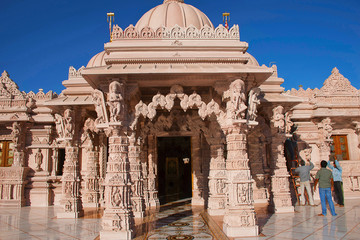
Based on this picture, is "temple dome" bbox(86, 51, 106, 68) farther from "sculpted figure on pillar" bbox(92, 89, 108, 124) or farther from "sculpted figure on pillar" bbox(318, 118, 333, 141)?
"sculpted figure on pillar" bbox(318, 118, 333, 141)

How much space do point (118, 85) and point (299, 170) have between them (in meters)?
7.02

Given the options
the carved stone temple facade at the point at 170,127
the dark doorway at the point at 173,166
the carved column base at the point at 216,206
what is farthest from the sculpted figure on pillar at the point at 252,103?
the dark doorway at the point at 173,166

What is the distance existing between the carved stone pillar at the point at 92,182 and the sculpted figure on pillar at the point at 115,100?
551 centimetres

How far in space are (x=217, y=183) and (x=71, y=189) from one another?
473 centimetres

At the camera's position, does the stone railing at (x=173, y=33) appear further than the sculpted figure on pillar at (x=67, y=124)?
No

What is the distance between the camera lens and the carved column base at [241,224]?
241 inches

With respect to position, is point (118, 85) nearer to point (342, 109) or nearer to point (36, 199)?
point (36, 199)

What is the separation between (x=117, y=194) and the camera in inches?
245

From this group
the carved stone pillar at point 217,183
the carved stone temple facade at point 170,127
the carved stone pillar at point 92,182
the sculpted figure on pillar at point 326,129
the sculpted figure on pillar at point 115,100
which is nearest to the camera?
the sculpted figure on pillar at point 115,100

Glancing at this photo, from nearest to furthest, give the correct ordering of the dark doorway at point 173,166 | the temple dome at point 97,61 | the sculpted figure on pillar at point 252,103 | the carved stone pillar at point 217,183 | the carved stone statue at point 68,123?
the sculpted figure on pillar at point 252,103, the carved stone pillar at point 217,183, the carved stone statue at point 68,123, the temple dome at point 97,61, the dark doorway at point 173,166

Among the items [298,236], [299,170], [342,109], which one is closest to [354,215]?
[299,170]

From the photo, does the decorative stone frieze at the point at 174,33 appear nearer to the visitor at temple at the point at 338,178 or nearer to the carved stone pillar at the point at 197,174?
the carved stone pillar at the point at 197,174

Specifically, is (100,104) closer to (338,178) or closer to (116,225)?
(116,225)

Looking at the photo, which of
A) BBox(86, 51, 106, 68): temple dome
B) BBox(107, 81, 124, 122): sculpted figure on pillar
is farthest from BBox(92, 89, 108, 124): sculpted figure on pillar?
BBox(86, 51, 106, 68): temple dome
